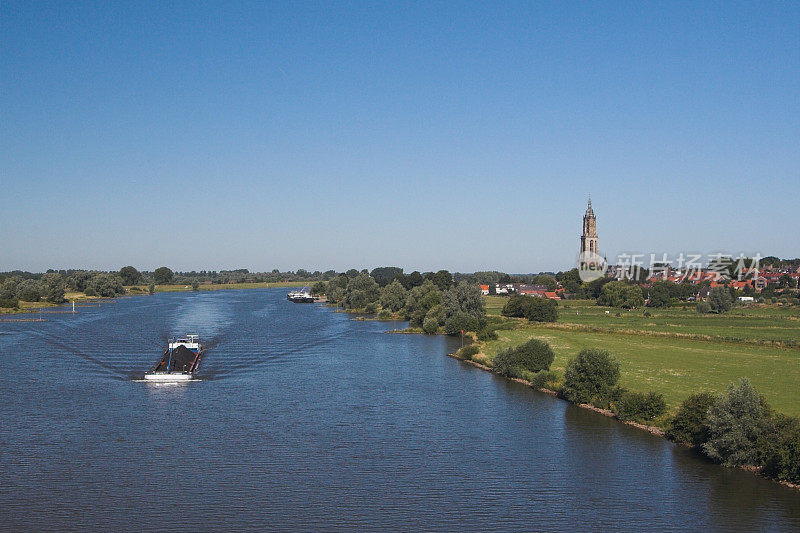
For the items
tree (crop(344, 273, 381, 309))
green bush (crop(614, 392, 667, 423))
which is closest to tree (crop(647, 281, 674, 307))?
tree (crop(344, 273, 381, 309))

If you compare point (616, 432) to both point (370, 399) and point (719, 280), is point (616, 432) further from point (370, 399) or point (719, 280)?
point (719, 280)

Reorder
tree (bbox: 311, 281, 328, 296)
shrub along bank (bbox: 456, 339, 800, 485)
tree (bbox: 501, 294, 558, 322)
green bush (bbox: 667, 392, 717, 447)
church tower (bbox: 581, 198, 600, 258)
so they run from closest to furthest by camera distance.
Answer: shrub along bank (bbox: 456, 339, 800, 485) → green bush (bbox: 667, 392, 717, 447) → tree (bbox: 501, 294, 558, 322) → tree (bbox: 311, 281, 328, 296) → church tower (bbox: 581, 198, 600, 258)

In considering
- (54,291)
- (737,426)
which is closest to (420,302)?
(737,426)

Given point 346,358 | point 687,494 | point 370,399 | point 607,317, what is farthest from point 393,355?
point 607,317

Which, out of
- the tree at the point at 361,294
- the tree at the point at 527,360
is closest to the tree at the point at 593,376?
the tree at the point at 527,360

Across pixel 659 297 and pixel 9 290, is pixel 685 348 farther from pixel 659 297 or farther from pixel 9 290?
pixel 9 290

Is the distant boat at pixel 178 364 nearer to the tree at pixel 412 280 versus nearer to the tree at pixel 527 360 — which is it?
the tree at pixel 527 360

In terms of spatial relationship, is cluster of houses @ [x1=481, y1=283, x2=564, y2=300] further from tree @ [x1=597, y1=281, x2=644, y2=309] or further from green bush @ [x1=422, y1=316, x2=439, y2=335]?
green bush @ [x1=422, y1=316, x2=439, y2=335]
